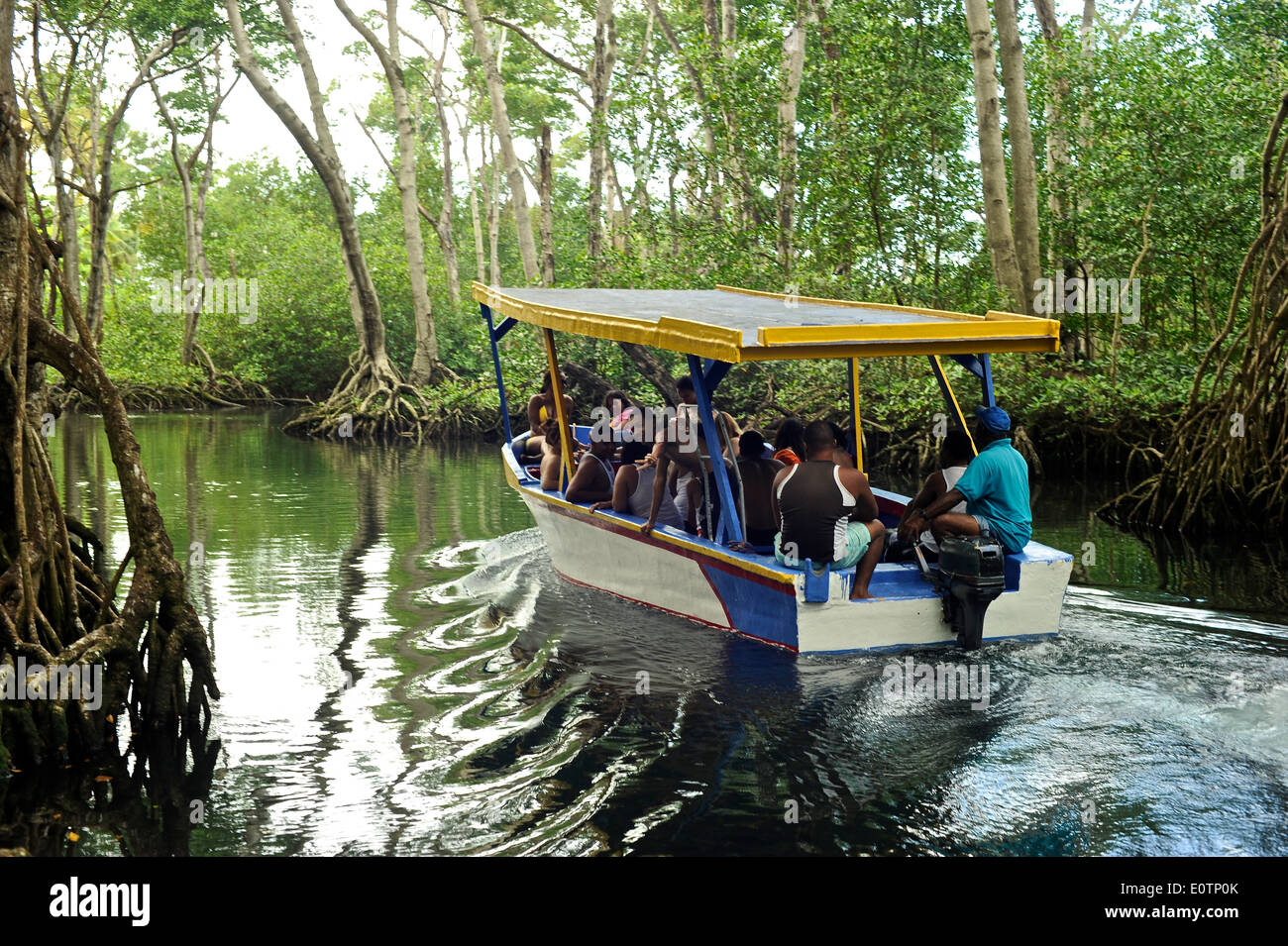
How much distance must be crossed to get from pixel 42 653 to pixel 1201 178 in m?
14.7

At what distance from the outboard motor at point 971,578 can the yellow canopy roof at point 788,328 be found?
3.87ft

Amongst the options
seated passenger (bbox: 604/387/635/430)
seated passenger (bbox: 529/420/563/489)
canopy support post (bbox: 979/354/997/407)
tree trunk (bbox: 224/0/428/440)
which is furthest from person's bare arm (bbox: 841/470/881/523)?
tree trunk (bbox: 224/0/428/440)

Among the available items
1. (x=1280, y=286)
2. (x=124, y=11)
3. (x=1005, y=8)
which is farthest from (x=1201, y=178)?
(x=124, y=11)

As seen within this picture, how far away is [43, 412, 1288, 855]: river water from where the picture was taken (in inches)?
205

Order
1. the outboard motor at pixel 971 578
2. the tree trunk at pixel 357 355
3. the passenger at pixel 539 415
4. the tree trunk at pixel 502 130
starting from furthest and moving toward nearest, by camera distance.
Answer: the tree trunk at pixel 502 130, the tree trunk at pixel 357 355, the passenger at pixel 539 415, the outboard motor at pixel 971 578

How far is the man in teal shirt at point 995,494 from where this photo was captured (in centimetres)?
775

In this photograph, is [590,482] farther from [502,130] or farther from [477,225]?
[477,225]

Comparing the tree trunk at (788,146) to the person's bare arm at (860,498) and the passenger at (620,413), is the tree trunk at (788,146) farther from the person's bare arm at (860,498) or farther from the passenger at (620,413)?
the person's bare arm at (860,498)

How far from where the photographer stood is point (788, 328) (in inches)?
280

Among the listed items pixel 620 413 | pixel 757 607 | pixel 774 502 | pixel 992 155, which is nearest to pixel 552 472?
pixel 620 413

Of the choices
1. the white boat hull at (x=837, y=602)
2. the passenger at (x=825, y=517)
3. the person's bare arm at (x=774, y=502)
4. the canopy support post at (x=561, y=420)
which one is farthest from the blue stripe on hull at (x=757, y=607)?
the canopy support post at (x=561, y=420)

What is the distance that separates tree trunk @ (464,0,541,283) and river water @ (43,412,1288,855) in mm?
15059

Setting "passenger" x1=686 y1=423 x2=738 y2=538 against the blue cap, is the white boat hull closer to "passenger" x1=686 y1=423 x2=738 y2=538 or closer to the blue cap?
"passenger" x1=686 y1=423 x2=738 y2=538

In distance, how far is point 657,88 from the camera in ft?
70.1
